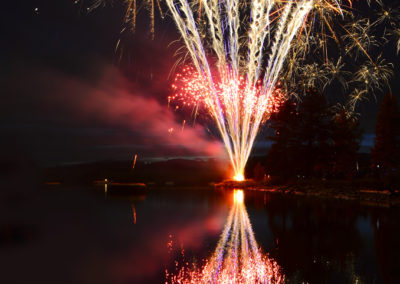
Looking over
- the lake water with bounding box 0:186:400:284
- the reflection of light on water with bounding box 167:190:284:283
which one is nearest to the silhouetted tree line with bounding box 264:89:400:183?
the lake water with bounding box 0:186:400:284

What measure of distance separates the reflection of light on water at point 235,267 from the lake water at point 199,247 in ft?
0.09

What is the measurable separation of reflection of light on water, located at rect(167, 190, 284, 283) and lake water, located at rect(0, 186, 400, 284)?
0.09 ft

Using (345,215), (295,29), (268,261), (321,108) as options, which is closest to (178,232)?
(268,261)

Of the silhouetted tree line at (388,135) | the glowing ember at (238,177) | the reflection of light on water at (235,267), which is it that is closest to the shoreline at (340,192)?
the glowing ember at (238,177)

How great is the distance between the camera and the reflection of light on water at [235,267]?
8328mm

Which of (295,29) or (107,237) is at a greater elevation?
(295,29)

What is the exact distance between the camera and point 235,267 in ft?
30.6

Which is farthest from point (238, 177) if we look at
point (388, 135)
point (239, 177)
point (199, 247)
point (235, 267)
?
point (235, 267)

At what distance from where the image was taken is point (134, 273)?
29.1 feet

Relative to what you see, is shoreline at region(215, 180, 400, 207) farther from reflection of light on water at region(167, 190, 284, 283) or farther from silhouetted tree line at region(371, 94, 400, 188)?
reflection of light on water at region(167, 190, 284, 283)

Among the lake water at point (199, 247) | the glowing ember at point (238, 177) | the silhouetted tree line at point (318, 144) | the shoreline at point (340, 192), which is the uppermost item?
the silhouetted tree line at point (318, 144)

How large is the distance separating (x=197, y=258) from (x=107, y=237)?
190 inches

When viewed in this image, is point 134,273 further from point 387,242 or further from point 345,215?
point 345,215

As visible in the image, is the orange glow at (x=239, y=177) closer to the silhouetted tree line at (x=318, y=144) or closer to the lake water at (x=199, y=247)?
the silhouetted tree line at (x=318, y=144)
